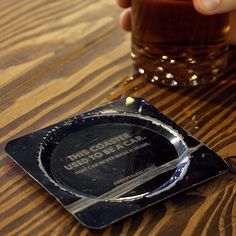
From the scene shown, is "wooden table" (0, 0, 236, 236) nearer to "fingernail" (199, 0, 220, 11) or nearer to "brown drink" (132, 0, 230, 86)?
"brown drink" (132, 0, 230, 86)

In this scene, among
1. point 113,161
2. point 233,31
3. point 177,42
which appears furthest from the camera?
point 233,31

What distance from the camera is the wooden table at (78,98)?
1.98 feet

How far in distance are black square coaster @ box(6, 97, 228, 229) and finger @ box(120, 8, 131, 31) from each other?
236 mm

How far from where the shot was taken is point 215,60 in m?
0.84

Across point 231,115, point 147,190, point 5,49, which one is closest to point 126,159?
point 147,190

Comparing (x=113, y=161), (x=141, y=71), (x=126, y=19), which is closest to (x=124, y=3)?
(x=126, y=19)

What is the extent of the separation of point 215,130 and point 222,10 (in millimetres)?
149

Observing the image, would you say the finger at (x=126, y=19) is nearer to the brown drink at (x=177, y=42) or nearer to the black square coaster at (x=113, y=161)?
the brown drink at (x=177, y=42)

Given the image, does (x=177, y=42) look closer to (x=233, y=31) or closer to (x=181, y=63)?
(x=181, y=63)

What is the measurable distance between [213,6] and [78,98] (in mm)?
210

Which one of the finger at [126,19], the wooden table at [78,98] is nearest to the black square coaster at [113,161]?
the wooden table at [78,98]

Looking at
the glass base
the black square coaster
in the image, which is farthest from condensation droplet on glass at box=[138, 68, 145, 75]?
the black square coaster

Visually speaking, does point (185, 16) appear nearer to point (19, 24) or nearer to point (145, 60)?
point (145, 60)

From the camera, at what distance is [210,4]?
755 mm
